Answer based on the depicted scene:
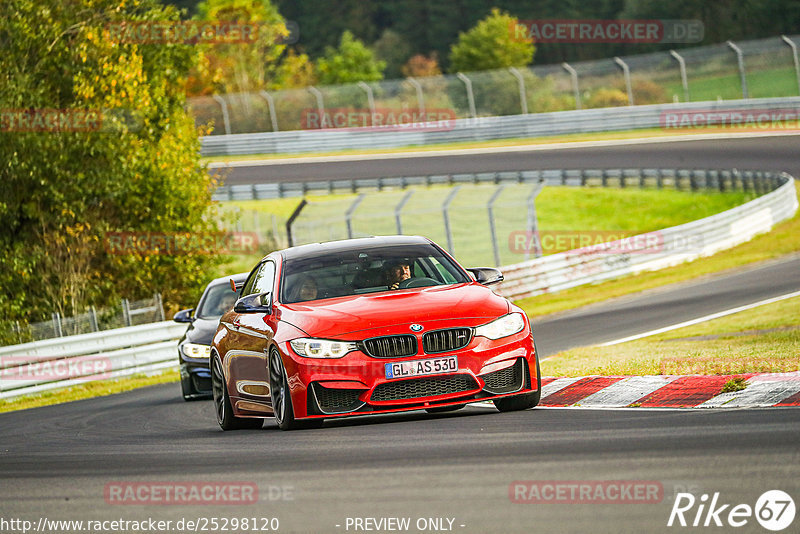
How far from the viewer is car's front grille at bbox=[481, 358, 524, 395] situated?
9.33 metres

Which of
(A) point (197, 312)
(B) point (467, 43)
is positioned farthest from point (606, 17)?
(A) point (197, 312)

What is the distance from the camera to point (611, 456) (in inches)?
269

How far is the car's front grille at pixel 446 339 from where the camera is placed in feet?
30.1

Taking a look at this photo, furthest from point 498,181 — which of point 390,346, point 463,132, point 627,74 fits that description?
point 390,346

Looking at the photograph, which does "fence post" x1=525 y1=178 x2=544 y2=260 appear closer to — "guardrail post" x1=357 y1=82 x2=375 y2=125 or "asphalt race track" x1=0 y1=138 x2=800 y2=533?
"asphalt race track" x1=0 y1=138 x2=800 y2=533

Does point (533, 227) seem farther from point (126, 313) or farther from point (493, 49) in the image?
point (493, 49)

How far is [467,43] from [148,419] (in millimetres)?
77256

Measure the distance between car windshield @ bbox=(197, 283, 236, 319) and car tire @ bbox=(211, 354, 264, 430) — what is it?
4.78 m

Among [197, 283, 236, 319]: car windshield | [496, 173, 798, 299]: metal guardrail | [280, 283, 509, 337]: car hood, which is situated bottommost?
[496, 173, 798, 299]: metal guardrail

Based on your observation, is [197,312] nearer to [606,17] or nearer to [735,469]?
[735,469]

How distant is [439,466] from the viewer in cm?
704

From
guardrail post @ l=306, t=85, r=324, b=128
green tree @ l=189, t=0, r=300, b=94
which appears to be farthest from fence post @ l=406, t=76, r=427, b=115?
green tree @ l=189, t=0, r=300, b=94

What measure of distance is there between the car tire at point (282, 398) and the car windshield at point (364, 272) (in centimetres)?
71

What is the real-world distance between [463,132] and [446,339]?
45.9 metres
